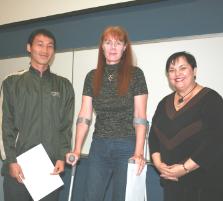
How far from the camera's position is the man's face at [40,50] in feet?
7.59

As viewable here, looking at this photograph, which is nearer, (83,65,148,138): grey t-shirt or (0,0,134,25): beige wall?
(83,65,148,138): grey t-shirt

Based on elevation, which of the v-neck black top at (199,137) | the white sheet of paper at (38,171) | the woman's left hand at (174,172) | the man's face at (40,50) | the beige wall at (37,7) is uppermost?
the beige wall at (37,7)

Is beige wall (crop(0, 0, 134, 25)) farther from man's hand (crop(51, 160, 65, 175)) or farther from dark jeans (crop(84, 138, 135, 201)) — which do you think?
man's hand (crop(51, 160, 65, 175))

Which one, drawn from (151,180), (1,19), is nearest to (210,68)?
(151,180)

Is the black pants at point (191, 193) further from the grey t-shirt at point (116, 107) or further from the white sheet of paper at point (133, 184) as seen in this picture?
the grey t-shirt at point (116, 107)

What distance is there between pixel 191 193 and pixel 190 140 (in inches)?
12.8

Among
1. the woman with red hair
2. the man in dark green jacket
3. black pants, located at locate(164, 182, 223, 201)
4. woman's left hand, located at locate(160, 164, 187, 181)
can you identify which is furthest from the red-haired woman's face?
black pants, located at locate(164, 182, 223, 201)

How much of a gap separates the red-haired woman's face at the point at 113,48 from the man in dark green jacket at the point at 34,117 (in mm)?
527

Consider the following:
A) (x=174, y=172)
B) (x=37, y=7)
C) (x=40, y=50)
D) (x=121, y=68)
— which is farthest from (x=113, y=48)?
(x=37, y=7)

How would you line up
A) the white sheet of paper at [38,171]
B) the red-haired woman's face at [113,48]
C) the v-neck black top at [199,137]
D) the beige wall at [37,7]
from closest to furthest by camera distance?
the v-neck black top at [199,137]
the red-haired woman's face at [113,48]
the white sheet of paper at [38,171]
the beige wall at [37,7]

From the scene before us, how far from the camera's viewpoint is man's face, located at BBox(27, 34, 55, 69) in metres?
2.31

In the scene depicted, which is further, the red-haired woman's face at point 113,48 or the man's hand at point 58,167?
the man's hand at point 58,167

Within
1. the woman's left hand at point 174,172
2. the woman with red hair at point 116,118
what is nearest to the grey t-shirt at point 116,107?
the woman with red hair at point 116,118

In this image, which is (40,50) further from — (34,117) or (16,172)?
(16,172)
